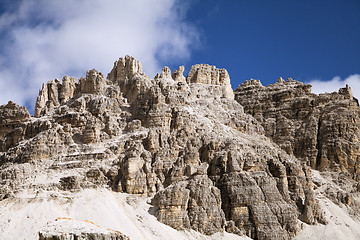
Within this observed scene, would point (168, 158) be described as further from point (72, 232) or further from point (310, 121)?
point (72, 232)

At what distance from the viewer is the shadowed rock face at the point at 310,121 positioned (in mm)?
113500

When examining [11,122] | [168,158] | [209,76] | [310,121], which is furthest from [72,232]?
[209,76]

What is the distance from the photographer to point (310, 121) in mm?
121500

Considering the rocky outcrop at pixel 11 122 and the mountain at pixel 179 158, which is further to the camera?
the rocky outcrop at pixel 11 122

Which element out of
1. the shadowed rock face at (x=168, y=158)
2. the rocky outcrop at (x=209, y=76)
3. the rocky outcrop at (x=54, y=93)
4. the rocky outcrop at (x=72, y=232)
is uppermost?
the rocky outcrop at (x=209, y=76)

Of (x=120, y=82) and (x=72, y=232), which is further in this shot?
(x=120, y=82)

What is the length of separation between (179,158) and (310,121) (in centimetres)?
4099

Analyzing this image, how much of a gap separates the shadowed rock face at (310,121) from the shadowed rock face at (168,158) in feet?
21.6

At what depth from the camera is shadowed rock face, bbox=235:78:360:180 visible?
11350 centimetres

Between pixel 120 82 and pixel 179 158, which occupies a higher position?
pixel 120 82

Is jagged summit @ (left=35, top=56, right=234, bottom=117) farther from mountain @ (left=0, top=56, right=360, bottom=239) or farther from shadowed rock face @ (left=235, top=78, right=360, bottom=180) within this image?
shadowed rock face @ (left=235, top=78, right=360, bottom=180)

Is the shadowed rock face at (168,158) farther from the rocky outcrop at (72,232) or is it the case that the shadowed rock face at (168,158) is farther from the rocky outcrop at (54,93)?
the rocky outcrop at (72,232)

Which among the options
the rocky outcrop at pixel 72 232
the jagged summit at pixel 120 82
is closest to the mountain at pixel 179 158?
the jagged summit at pixel 120 82

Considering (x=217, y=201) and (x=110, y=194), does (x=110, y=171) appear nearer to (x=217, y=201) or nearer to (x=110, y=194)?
(x=110, y=194)
